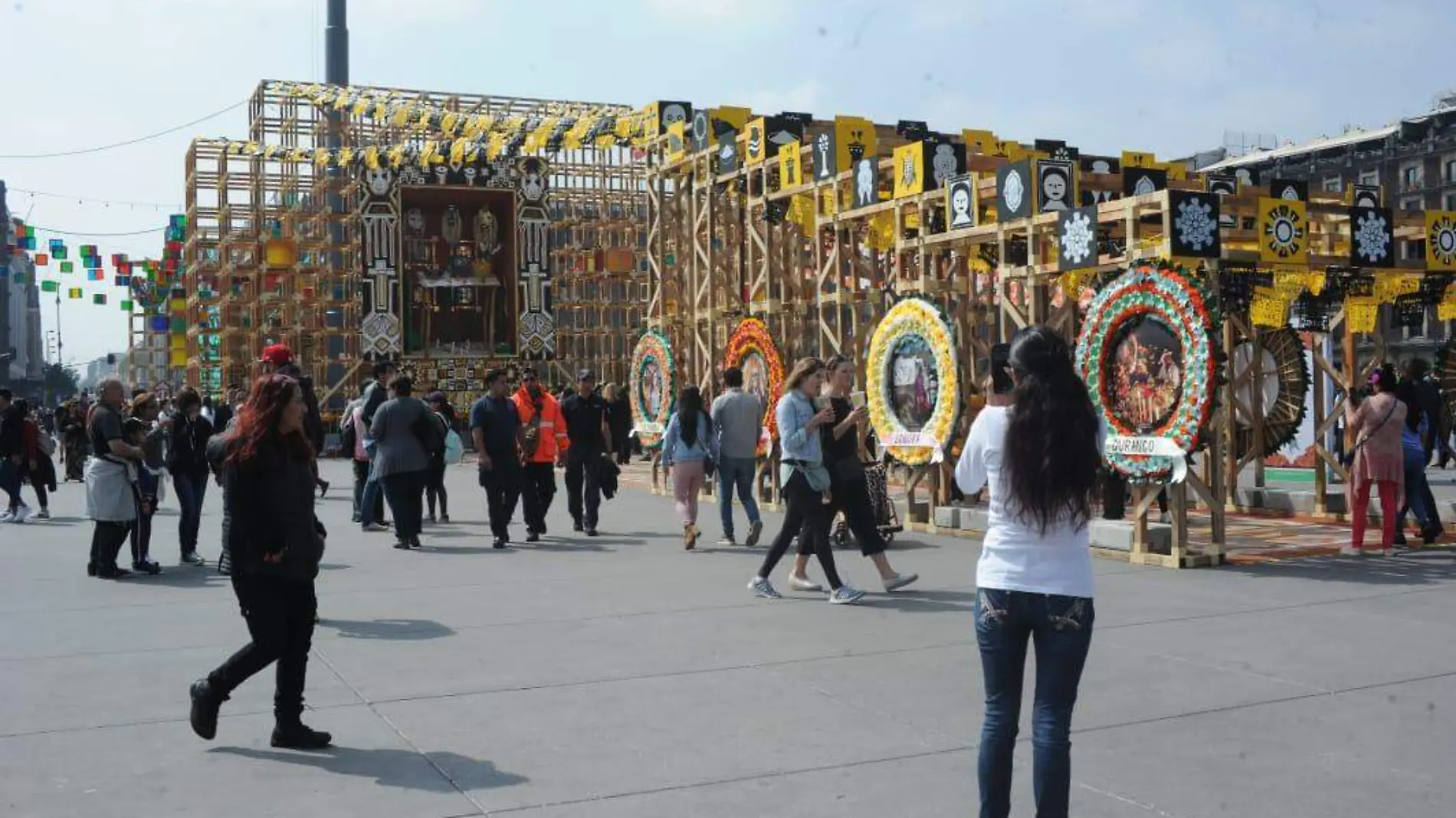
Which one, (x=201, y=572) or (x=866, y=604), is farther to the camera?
(x=201, y=572)

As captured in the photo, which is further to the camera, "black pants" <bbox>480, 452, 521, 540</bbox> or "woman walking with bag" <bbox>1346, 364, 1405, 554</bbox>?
"black pants" <bbox>480, 452, 521, 540</bbox>

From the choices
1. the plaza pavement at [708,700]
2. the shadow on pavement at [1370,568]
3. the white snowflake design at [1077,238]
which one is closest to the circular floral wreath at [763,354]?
the white snowflake design at [1077,238]

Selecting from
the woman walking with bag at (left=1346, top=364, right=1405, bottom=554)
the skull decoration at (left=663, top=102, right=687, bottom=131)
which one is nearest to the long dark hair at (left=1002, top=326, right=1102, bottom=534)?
the woman walking with bag at (left=1346, top=364, right=1405, bottom=554)

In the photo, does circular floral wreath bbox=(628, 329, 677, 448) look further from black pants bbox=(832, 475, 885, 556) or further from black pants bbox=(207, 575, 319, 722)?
black pants bbox=(207, 575, 319, 722)

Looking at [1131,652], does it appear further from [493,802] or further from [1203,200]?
[1203,200]

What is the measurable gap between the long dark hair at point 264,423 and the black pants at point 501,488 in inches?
287

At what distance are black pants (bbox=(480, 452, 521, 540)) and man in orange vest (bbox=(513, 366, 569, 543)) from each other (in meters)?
0.14

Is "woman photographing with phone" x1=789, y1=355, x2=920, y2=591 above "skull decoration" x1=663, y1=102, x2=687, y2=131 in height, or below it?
below

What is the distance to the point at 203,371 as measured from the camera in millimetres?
44500

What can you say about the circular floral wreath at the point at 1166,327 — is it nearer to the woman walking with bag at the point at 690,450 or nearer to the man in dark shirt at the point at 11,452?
the woman walking with bag at the point at 690,450

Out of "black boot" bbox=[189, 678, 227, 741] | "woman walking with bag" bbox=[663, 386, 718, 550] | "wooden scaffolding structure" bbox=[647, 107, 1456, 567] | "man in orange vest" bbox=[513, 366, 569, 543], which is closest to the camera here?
"black boot" bbox=[189, 678, 227, 741]

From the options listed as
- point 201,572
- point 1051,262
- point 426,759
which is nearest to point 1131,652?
point 426,759

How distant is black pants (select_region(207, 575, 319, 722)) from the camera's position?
5949mm

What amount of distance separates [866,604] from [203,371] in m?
39.1
